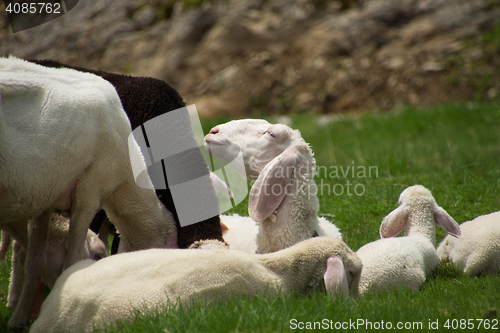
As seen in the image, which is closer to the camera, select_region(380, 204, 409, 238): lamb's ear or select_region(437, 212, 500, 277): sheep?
select_region(437, 212, 500, 277): sheep

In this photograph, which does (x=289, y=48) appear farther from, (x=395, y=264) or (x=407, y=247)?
(x=395, y=264)

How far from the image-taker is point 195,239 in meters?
3.45

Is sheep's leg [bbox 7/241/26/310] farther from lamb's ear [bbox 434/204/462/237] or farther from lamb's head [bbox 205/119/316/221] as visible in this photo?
lamb's ear [bbox 434/204/462/237]

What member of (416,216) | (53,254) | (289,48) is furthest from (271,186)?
(289,48)

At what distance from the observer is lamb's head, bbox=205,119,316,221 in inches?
136

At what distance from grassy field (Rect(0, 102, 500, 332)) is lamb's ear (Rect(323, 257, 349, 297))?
7 cm

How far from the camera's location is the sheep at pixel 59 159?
2604mm

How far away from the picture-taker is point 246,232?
416 centimetres

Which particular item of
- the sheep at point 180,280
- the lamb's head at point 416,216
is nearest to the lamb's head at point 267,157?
the sheep at point 180,280

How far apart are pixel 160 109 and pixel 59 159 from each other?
1.08m

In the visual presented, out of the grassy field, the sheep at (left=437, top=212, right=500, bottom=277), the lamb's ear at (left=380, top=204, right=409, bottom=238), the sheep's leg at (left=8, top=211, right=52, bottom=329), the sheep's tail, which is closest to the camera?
the grassy field

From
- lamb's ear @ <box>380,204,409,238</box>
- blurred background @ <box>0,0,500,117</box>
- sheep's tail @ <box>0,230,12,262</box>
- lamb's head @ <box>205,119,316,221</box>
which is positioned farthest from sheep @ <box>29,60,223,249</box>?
blurred background @ <box>0,0,500,117</box>

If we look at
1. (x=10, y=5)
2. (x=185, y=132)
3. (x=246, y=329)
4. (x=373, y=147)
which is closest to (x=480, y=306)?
(x=246, y=329)

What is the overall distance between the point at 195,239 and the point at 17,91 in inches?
57.1
